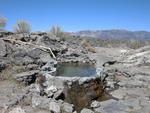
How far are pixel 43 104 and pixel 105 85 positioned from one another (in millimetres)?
4437

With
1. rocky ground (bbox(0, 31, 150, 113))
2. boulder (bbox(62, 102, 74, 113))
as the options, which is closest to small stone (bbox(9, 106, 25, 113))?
rocky ground (bbox(0, 31, 150, 113))

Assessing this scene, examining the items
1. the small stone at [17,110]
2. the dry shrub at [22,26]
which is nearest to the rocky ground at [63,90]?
the small stone at [17,110]

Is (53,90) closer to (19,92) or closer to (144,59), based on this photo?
(19,92)

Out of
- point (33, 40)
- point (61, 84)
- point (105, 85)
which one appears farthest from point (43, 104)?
point (33, 40)

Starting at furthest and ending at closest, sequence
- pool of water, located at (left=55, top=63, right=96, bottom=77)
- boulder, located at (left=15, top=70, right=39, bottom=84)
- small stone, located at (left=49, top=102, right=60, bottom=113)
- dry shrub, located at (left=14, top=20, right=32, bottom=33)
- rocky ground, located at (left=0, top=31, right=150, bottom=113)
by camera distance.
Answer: dry shrub, located at (left=14, top=20, right=32, bottom=33) → pool of water, located at (left=55, top=63, right=96, bottom=77) → boulder, located at (left=15, top=70, right=39, bottom=84) → rocky ground, located at (left=0, top=31, right=150, bottom=113) → small stone, located at (left=49, top=102, right=60, bottom=113)

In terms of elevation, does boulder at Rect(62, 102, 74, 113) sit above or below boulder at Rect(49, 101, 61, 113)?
Answer: below

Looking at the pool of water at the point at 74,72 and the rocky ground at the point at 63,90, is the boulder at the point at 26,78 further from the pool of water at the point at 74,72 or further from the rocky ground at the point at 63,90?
the pool of water at the point at 74,72

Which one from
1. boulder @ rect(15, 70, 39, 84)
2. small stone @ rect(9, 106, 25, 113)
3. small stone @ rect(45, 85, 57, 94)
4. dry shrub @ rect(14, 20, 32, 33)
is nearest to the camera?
small stone @ rect(9, 106, 25, 113)

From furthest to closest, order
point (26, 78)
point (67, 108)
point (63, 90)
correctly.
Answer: point (26, 78) → point (63, 90) → point (67, 108)

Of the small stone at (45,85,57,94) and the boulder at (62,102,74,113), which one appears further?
the small stone at (45,85,57,94)

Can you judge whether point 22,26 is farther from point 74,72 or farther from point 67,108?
point 67,108

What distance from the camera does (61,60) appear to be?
1577 centimetres

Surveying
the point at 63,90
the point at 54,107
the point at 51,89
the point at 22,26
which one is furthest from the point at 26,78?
the point at 22,26

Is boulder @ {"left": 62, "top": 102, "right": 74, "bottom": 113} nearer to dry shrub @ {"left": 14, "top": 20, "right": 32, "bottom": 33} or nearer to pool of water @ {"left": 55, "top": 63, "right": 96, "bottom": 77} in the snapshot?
pool of water @ {"left": 55, "top": 63, "right": 96, "bottom": 77}
